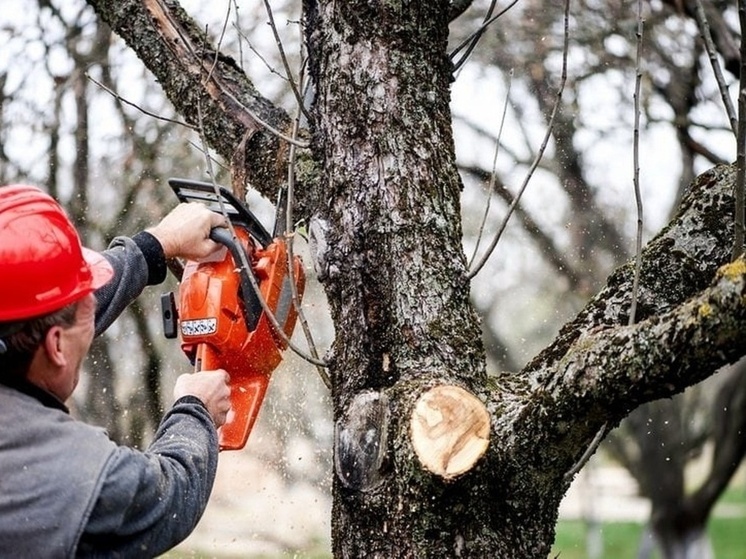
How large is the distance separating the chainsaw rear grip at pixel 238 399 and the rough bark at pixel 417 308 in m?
0.36

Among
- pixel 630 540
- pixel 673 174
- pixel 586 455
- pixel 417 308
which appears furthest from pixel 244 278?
pixel 630 540

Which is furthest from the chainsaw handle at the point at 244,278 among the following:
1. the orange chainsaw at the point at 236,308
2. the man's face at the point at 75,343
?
the man's face at the point at 75,343

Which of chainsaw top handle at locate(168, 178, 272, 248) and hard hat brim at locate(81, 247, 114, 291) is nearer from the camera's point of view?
hard hat brim at locate(81, 247, 114, 291)

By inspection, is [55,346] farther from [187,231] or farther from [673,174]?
[673,174]

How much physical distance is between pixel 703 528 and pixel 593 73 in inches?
192

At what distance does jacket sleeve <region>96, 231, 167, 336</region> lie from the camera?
222 centimetres

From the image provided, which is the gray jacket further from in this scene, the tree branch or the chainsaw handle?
the tree branch

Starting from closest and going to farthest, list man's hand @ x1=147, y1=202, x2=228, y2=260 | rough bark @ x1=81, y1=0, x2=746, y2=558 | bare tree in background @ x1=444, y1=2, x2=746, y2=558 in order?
1. rough bark @ x1=81, y1=0, x2=746, y2=558
2. man's hand @ x1=147, y1=202, x2=228, y2=260
3. bare tree in background @ x1=444, y1=2, x2=746, y2=558

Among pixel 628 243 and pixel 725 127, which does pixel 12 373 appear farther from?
pixel 628 243

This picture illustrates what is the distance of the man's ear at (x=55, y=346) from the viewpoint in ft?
5.63

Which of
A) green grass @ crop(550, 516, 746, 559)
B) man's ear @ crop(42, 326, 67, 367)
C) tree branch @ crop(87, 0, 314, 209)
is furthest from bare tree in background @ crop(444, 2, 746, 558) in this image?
green grass @ crop(550, 516, 746, 559)

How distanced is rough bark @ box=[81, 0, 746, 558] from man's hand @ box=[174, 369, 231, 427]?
25 cm

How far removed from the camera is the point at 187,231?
237cm

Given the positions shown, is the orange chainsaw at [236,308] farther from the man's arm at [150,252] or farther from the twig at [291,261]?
the twig at [291,261]
